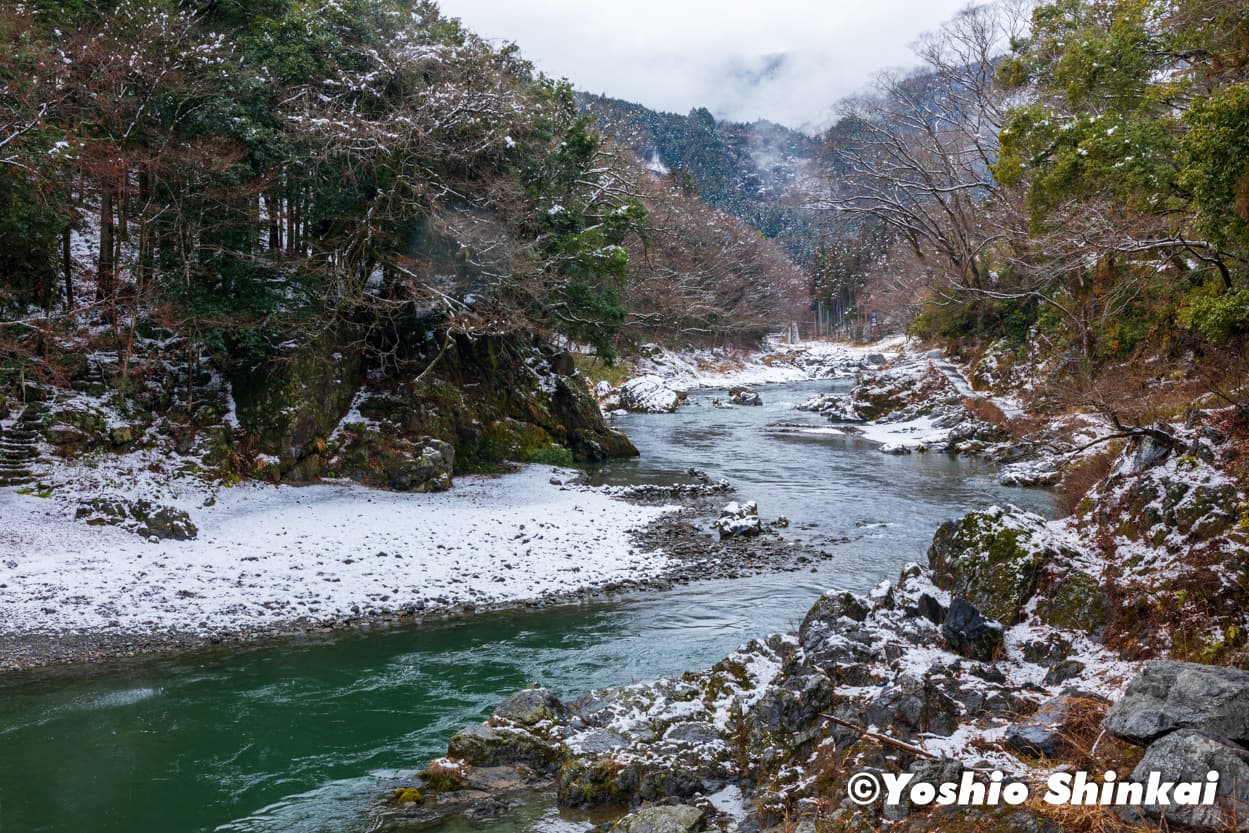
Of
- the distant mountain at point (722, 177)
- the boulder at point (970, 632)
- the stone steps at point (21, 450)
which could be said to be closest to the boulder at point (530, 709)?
the boulder at point (970, 632)

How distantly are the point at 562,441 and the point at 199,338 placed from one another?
10.0 m

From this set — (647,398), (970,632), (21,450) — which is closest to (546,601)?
(970,632)

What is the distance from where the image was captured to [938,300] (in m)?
33.3

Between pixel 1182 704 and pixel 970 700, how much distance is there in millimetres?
1547

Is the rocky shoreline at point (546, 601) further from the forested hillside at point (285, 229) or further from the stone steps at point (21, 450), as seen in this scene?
the forested hillside at point (285, 229)

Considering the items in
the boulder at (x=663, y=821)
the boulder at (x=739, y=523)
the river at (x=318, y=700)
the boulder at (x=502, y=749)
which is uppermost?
the boulder at (x=739, y=523)

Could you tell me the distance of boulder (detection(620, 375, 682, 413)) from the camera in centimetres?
3834

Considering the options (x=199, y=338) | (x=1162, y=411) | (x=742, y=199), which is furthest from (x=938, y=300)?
(x=742, y=199)

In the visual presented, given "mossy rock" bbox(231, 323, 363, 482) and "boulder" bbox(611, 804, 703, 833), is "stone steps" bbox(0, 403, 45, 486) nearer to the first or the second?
"mossy rock" bbox(231, 323, 363, 482)

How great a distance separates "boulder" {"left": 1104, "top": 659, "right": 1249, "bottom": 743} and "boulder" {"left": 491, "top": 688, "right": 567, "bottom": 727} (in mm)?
4881

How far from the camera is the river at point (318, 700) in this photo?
21.4ft

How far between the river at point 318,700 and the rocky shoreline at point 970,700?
102cm

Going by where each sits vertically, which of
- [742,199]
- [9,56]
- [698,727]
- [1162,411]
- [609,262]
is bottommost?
[698,727]

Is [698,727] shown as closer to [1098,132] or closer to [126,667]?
[126,667]
